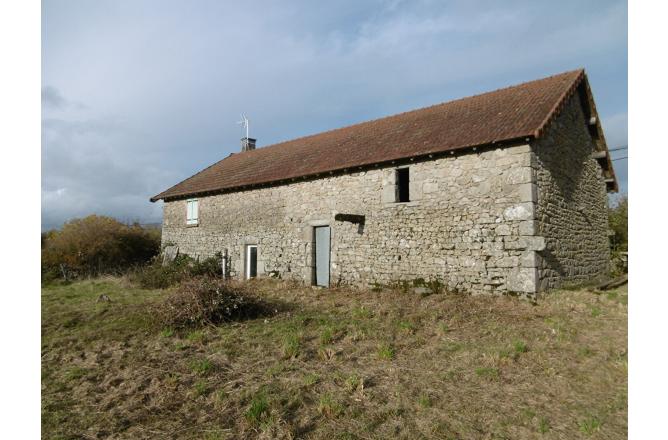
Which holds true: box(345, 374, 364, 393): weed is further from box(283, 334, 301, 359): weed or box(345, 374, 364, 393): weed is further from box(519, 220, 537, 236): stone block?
box(519, 220, 537, 236): stone block

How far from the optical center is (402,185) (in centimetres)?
1154

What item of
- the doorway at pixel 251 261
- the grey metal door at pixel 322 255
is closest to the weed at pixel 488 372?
the grey metal door at pixel 322 255

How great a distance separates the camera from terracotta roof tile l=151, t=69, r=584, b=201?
10023 mm

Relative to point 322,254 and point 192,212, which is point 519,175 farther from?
point 192,212

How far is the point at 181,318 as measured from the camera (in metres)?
7.50

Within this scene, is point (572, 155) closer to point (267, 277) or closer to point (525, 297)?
point (525, 297)

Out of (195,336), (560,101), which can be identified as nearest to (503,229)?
(560,101)

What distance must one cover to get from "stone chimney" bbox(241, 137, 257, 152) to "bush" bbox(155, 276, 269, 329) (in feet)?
47.0

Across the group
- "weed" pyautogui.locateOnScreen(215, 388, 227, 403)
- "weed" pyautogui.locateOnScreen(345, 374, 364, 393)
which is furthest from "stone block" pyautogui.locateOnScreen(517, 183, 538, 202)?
"weed" pyautogui.locateOnScreen(215, 388, 227, 403)

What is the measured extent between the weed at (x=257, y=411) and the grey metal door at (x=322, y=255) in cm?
793

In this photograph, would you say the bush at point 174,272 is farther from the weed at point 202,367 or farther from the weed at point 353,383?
the weed at point 353,383

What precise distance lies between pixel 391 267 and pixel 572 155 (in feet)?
19.3

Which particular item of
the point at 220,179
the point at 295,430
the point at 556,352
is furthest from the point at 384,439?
the point at 220,179

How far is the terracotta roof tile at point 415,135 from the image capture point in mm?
10023
